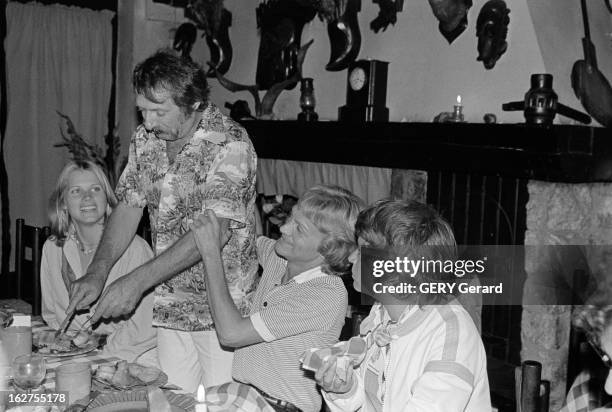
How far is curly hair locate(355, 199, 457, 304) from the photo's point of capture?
144 centimetres

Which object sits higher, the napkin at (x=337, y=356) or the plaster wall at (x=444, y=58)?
the plaster wall at (x=444, y=58)

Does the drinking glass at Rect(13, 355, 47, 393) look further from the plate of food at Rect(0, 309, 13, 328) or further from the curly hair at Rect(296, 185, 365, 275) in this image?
the curly hair at Rect(296, 185, 365, 275)

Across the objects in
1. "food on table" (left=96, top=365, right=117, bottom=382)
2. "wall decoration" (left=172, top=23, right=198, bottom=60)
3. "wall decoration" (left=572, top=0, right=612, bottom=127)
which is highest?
"wall decoration" (left=172, top=23, right=198, bottom=60)

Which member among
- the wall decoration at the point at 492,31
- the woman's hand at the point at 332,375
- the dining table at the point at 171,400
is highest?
the wall decoration at the point at 492,31

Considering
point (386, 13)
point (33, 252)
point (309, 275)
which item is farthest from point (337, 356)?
point (386, 13)

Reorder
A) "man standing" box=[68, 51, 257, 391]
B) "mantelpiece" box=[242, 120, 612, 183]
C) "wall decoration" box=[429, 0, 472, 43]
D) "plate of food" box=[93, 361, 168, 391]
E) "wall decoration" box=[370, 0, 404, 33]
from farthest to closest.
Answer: "wall decoration" box=[370, 0, 404, 33]
"wall decoration" box=[429, 0, 472, 43]
"mantelpiece" box=[242, 120, 612, 183]
"man standing" box=[68, 51, 257, 391]
"plate of food" box=[93, 361, 168, 391]

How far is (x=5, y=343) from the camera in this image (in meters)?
1.71

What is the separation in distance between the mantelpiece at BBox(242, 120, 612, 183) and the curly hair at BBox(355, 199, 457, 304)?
1.60 metres

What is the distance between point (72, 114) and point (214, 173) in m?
3.76

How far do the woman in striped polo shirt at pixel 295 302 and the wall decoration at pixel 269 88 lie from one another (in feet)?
9.01

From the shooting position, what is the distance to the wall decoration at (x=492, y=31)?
3.20m

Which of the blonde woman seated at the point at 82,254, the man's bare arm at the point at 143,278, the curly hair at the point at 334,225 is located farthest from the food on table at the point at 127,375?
the blonde woman seated at the point at 82,254

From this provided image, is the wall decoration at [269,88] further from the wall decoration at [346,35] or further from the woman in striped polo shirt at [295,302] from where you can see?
the woman in striped polo shirt at [295,302]
